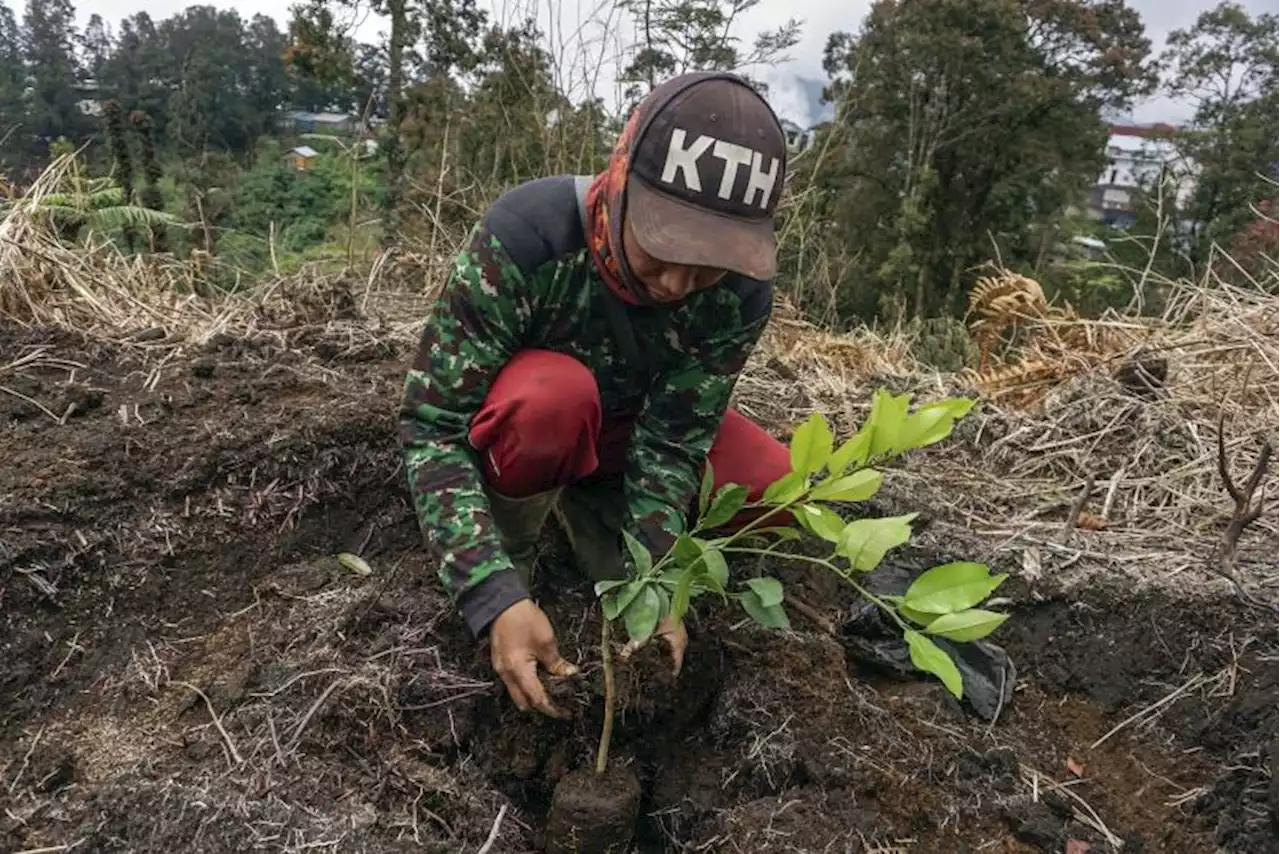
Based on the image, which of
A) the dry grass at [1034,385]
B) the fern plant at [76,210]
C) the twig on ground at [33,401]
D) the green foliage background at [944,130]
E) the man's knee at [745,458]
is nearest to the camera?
the man's knee at [745,458]

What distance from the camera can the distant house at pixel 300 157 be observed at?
1431cm

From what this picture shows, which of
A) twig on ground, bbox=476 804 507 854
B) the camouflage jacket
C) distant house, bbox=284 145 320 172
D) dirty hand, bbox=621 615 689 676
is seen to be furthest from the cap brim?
distant house, bbox=284 145 320 172

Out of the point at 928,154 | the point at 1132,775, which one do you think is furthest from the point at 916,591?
the point at 928,154

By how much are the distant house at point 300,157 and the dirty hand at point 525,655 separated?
13.3 m

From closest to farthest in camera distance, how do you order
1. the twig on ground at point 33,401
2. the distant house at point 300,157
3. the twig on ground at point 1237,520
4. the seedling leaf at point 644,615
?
the seedling leaf at point 644,615 < the twig on ground at point 1237,520 < the twig on ground at point 33,401 < the distant house at point 300,157

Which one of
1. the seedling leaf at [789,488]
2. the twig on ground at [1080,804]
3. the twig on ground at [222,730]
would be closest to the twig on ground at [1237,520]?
the twig on ground at [1080,804]

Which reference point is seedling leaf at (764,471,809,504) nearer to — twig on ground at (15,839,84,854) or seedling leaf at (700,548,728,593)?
seedling leaf at (700,548,728,593)

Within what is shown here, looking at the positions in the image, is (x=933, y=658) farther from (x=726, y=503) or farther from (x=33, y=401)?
(x=33, y=401)

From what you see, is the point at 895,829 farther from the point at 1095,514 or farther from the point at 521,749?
the point at 1095,514

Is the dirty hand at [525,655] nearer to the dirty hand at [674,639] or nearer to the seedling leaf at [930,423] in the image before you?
the dirty hand at [674,639]

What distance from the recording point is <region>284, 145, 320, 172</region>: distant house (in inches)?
563

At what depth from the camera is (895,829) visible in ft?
4.63

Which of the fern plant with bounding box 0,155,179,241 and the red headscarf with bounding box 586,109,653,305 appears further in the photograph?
the fern plant with bounding box 0,155,179,241

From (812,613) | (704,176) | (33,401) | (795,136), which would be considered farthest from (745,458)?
(795,136)
